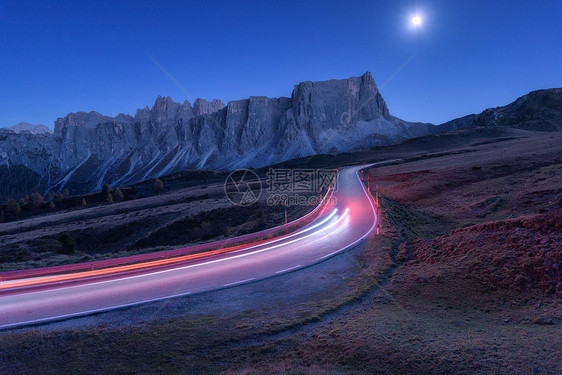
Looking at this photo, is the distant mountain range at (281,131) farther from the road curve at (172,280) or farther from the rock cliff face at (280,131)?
the road curve at (172,280)

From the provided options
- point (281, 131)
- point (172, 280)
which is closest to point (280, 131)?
point (281, 131)

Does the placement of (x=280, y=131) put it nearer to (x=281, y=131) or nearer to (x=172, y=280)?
(x=281, y=131)

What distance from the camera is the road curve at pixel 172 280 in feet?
27.0

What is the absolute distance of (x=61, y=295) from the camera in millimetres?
9141

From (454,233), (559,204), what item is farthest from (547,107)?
(454,233)

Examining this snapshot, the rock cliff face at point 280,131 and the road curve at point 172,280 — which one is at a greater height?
the rock cliff face at point 280,131

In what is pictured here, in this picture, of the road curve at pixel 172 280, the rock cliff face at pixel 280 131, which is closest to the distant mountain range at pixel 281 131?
the rock cliff face at pixel 280 131

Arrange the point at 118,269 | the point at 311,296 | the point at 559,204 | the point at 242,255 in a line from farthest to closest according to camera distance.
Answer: the point at 559,204 → the point at 242,255 → the point at 118,269 → the point at 311,296

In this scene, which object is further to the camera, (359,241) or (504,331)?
(359,241)

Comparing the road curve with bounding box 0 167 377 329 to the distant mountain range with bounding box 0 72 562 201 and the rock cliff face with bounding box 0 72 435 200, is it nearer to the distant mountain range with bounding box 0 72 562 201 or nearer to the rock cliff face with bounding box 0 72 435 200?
the distant mountain range with bounding box 0 72 562 201

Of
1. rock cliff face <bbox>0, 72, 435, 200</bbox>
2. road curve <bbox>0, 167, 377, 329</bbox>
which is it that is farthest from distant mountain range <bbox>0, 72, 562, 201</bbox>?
road curve <bbox>0, 167, 377, 329</bbox>

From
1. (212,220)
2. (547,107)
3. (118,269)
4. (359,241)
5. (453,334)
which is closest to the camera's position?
(453,334)

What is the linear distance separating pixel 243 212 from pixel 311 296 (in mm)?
22385

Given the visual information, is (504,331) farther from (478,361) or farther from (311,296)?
(311,296)
